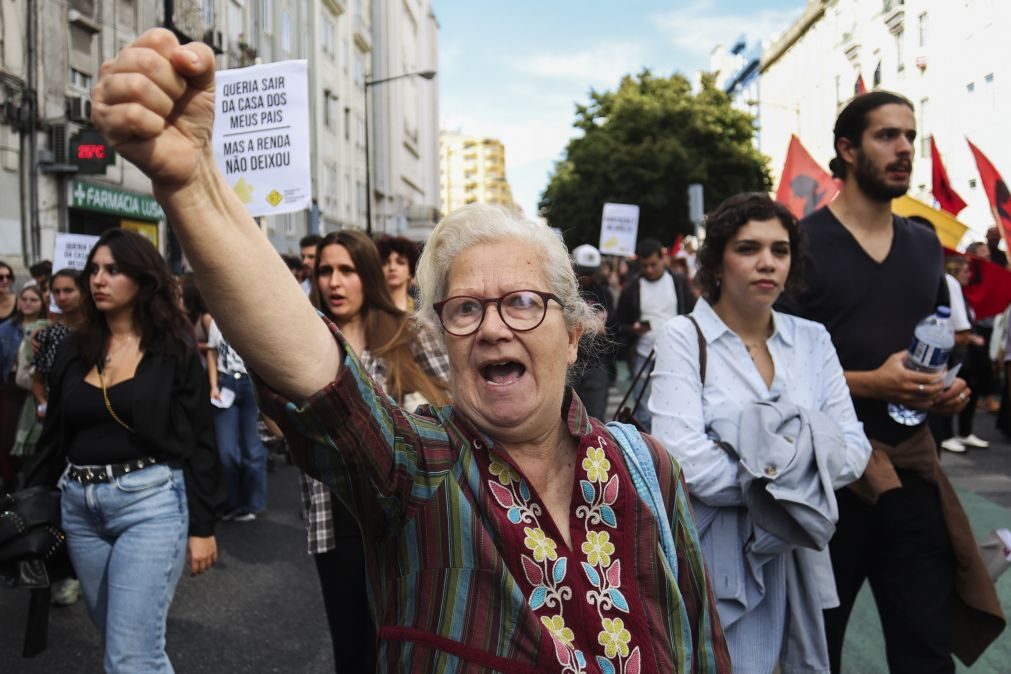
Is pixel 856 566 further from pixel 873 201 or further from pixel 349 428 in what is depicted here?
pixel 349 428

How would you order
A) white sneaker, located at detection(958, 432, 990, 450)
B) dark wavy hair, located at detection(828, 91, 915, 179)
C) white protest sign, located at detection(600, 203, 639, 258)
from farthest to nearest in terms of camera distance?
white protest sign, located at detection(600, 203, 639, 258)
white sneaker, located at detection(958, 432, 990, 450)
dark wavy hair, located at detection(828, 91, 915, 179)

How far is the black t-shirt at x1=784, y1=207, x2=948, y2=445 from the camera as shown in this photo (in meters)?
3.20

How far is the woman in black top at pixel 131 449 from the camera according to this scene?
318cm

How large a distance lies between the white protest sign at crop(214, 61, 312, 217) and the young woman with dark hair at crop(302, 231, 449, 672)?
1.75m

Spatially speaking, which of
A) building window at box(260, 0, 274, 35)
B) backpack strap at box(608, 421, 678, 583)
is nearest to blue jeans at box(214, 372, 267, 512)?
backpack strap at box(608, 421, 678, 583)

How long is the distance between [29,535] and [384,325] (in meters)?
1.53

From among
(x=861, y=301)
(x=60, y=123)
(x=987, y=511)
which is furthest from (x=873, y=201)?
(x=60, y=123)

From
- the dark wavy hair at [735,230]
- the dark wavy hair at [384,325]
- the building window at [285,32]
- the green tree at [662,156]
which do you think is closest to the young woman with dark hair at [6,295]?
the dark wavy hair at [384,325]

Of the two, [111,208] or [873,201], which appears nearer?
[873,201]

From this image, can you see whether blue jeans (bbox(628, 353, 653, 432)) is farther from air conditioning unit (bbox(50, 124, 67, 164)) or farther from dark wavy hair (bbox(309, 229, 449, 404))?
air conditioning unit (bbox(50, 124, 67, 164))

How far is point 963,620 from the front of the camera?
3133 millimetres

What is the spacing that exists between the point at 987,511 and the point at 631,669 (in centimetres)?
635

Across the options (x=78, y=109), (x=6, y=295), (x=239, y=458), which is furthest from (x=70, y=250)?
(x=78, y=109)

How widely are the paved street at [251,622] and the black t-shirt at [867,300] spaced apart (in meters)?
1.71
